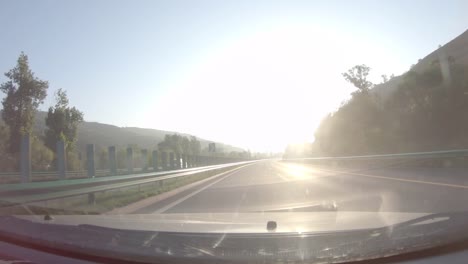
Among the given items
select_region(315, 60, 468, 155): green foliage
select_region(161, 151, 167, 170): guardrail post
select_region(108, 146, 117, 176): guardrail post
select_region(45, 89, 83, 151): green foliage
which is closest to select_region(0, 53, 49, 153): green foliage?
select_region(45, 89, 83, 151): green foliage

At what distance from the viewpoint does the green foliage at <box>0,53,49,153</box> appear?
4688cm

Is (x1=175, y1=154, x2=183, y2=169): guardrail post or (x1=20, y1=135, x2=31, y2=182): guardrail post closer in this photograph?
(x1=20, y1=135, x2=31, y2=182): guardrail post

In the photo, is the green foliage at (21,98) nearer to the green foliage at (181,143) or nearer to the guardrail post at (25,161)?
the guardrail post at (25,161)

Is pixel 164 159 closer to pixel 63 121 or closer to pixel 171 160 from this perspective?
pixel 171 160

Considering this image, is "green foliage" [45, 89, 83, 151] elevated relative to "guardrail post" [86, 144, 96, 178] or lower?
elevated

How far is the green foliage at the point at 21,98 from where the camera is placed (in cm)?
4688

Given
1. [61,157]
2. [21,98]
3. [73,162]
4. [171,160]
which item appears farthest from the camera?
[21,98]

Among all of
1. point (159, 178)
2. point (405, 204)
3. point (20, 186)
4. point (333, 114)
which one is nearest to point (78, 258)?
point (20, 186)

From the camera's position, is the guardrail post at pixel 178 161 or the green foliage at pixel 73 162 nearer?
the green foliage at pixel 73 162

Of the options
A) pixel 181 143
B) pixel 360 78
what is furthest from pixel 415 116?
pixel 181 143

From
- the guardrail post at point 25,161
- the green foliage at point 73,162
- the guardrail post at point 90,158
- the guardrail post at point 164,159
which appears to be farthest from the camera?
the guardrail post at point 164,159

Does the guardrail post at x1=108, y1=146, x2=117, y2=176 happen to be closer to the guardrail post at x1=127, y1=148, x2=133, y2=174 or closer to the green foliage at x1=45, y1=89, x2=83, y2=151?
the guardrail post at x1=127, y1=148, x2=133, y2=174

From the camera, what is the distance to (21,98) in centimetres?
5028

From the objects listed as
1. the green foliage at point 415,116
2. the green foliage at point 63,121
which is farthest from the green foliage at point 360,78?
the green foliage at point 63,121
